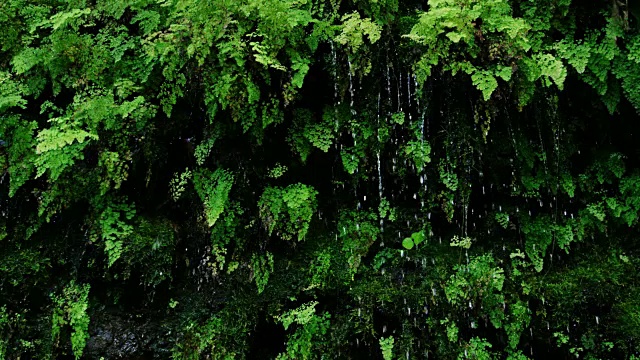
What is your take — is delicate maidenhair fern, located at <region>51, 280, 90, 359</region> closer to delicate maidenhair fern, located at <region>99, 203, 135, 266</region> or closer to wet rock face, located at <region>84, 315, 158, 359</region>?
wet rock face, located at <region>84, 315, 158, 359</region>

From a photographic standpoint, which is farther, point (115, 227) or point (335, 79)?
point (115, 227)

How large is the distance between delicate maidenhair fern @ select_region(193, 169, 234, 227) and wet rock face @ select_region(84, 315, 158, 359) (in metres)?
1.50

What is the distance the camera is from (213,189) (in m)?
4.87

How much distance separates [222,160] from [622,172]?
413 centimetres

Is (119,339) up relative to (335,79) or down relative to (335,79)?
down

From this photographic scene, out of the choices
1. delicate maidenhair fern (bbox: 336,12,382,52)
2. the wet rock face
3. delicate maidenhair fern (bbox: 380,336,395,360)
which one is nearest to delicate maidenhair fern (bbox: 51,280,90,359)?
the wet rock face

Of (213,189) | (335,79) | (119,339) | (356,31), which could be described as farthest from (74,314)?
(356,31)

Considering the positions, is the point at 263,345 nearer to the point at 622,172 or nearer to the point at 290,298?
the point at 290,298

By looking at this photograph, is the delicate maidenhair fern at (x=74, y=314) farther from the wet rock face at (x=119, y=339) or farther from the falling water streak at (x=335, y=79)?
the falling water streak at (x=335, y=79)

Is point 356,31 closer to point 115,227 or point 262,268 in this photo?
point 262,268

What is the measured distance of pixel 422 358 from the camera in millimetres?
4551

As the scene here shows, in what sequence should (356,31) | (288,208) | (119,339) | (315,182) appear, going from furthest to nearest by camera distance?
(315,182) → (119,339) → (288,208) → (356,31)

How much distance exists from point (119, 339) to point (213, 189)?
2019mm

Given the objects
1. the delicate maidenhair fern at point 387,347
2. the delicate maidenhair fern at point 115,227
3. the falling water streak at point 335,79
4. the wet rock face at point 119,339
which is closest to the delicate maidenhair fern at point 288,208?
the falling water streak at point 335,79
